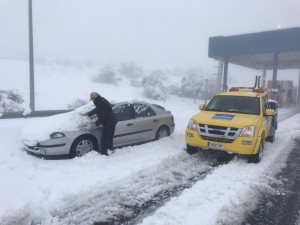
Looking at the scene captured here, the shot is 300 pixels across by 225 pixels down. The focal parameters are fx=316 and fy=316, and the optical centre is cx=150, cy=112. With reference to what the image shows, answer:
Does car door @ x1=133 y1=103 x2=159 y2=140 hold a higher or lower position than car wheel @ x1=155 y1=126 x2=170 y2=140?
higher

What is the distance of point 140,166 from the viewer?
24.5 ft

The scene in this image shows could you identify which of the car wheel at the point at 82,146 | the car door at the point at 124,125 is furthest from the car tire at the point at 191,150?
the car wheel at the point at 82,146

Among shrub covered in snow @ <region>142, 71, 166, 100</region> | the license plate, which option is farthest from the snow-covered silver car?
shrub covered in snow @ <region>142, 71, 166, 100</region>

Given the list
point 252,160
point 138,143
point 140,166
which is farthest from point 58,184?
point 252,160

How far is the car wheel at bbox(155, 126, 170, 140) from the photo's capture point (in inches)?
412

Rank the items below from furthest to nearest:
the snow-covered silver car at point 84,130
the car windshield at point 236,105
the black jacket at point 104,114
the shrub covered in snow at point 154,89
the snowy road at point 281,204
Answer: the shrub covered in snow at point 154,89
the car windshield at point 236,105
the black jacket at point 104,114
the snow-covered silver car at point 84,130
the snowy road at point 281,204

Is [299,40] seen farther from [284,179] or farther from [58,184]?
[58,184]

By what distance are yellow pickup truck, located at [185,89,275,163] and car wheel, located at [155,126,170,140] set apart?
1699 mm

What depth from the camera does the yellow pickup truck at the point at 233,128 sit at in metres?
7.98

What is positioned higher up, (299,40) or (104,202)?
(299,40)

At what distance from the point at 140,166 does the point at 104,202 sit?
2.06m

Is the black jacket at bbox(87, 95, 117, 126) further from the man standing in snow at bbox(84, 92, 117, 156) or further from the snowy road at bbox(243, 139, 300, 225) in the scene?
the snowy road at bbox(243, 139, 300, 225)

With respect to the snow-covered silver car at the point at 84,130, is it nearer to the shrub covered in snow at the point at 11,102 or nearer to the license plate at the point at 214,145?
the license plate at the point at 214,145

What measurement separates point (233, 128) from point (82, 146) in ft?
12.9
